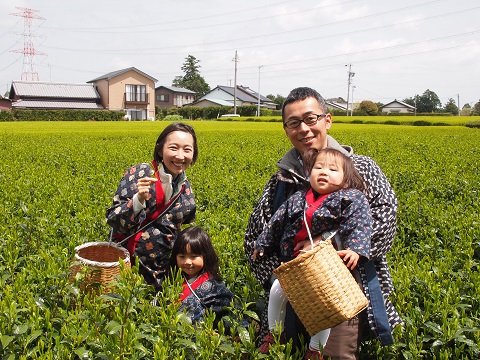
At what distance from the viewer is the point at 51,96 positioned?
182 feet

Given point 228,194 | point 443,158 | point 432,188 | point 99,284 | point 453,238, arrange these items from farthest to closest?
point 443,158
point 432,188
point 228,194
point 453,238
point 99,284

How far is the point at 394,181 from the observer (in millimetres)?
8492

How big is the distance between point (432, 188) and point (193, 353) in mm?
6403

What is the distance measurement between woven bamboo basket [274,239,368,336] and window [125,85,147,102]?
60330mm

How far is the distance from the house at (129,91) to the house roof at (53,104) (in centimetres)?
212

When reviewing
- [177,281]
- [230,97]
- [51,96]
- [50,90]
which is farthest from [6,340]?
[230,97]

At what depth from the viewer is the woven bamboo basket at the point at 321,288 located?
7.44 feet

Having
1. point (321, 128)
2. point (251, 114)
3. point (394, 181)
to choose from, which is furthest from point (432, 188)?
point (251, 114)

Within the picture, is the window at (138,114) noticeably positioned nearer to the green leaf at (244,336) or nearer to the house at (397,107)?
the house at (397,107)

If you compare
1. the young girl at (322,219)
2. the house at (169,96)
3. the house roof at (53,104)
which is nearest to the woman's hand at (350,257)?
the young girl at (322,219)

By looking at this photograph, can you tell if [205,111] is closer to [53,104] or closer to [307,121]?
[53,104]

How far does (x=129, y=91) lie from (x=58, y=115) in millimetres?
14784

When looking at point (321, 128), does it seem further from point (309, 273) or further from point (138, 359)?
point (138, 359)

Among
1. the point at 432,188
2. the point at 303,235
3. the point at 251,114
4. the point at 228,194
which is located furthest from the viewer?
the point at 251,114
